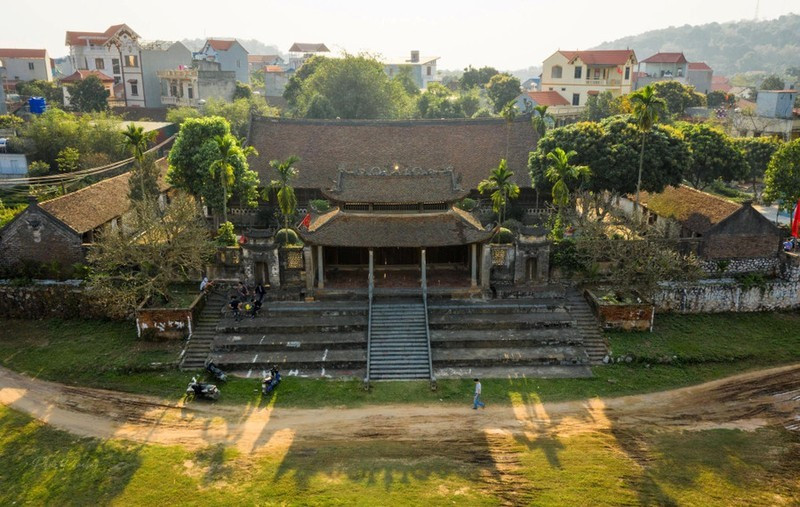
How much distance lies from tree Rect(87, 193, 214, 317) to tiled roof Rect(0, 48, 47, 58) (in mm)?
78271

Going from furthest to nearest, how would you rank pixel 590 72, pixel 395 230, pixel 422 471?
pixel 590 72, pixel 395 230, pixel 422 471

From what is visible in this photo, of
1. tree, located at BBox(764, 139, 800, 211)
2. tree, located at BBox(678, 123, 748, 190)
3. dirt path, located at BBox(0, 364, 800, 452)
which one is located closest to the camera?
dirt path, located at BBox(0, 364, 800, 452)

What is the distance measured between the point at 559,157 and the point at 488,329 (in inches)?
525

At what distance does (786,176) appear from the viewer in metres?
45.4

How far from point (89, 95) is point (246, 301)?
189 ft

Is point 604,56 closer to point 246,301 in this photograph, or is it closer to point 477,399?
point 246,301

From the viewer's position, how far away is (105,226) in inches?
1619

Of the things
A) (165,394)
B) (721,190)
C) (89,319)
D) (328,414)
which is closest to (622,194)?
(721,190)

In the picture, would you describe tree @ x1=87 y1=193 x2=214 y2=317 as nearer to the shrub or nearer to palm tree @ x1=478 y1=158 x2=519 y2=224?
the shrub

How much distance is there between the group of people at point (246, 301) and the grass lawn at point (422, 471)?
10.7 meters

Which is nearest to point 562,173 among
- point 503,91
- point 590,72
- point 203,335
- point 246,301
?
point 246,301

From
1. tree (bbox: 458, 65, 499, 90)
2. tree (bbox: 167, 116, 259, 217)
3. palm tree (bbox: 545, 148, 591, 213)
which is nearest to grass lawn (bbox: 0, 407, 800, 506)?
palm tree (bbox: 545, 148, 591, 213)

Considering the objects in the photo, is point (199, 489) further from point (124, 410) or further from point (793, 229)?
point (793, 229)

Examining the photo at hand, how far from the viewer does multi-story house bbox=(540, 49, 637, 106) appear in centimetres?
8969
